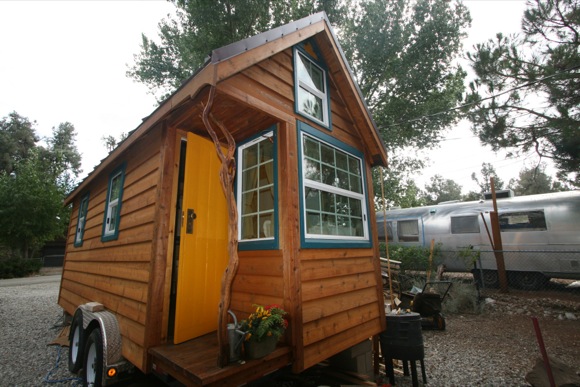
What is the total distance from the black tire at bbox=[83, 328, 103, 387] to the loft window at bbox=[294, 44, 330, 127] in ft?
12.0

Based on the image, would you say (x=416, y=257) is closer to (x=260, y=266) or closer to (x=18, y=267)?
(x=260, y=266)

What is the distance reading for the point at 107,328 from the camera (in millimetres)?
3215

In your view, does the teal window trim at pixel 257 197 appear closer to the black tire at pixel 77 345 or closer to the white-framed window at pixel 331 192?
the white-framed window at pixel 331 192

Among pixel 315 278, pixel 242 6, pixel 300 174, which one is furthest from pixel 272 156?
pixel 242 6

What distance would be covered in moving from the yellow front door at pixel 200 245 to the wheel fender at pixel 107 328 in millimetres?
812

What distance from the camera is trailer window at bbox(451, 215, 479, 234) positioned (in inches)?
373

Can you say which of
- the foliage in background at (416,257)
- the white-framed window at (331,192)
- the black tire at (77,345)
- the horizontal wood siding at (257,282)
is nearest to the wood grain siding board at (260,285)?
the horizontal wood siding at (257,282)

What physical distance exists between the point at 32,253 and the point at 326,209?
2801cm

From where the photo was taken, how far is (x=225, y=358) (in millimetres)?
2135

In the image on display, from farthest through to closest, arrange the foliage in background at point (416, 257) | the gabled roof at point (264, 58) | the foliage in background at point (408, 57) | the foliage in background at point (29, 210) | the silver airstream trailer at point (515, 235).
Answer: the foliage in background at point (29, 210) < the foliage in background at point (408, 57) < the foliage in background at point (416, 257) < the silver airstream trailer at point (515, 235) < the gabled roof at point (264, 58)

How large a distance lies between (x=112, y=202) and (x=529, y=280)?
11.3 m

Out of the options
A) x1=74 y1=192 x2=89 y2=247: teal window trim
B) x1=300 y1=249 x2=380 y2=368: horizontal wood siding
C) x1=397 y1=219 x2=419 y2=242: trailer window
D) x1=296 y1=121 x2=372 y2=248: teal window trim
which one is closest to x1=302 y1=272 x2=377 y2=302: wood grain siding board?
x1=300 y1=249 x2=380 y2=368: horizontal wood siding

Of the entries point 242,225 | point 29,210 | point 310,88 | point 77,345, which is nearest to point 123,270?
point 77,345

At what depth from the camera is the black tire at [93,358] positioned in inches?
117
